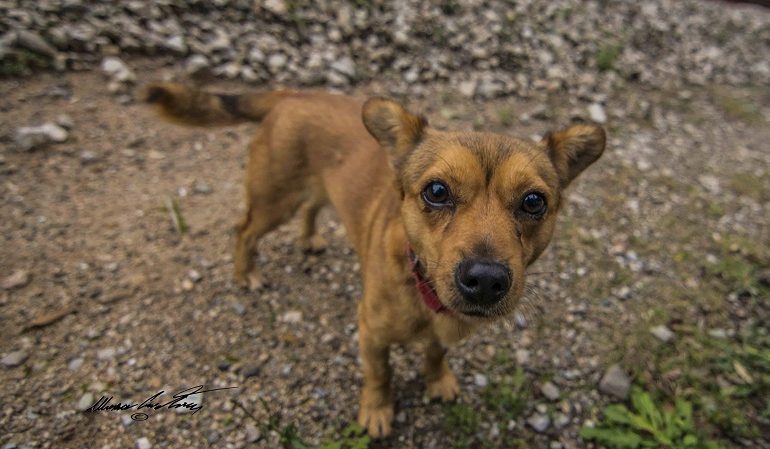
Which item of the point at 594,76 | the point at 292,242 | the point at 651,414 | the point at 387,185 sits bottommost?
the point at 292,242

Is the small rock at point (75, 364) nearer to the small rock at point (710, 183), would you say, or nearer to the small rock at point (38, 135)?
the small rock at point (38, 135)

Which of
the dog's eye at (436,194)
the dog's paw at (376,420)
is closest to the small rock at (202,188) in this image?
the dog's paw at (376,420)

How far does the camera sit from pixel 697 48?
7770 mm

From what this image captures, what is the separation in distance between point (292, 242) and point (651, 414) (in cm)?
298

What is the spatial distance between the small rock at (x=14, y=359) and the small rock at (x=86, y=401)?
485 mm

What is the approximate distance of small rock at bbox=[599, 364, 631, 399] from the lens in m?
3.27

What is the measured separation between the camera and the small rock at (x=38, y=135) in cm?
433

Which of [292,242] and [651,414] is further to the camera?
[292,242]

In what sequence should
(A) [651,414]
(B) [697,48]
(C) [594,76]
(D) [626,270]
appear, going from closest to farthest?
(A) [651,414] → (D) [626,270] → (C) [594,76] → (B) [697,48]

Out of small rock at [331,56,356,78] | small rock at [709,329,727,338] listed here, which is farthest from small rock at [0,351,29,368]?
small rock at [709,329,727,338]

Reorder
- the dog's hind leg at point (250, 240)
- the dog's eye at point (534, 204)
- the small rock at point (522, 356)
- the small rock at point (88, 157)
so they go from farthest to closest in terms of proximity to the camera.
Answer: the small rock at point (88, 157) < the dog's hind leg at point (250, 240) < the small rock at point (522, 356) < the dog's eye at point (534, 204)

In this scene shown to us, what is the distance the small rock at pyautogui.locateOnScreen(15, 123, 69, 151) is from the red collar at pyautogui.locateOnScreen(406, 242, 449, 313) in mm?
3791

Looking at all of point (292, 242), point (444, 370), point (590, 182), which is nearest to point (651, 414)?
point (444, 370)

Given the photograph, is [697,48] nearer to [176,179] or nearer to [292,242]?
[292,242]
